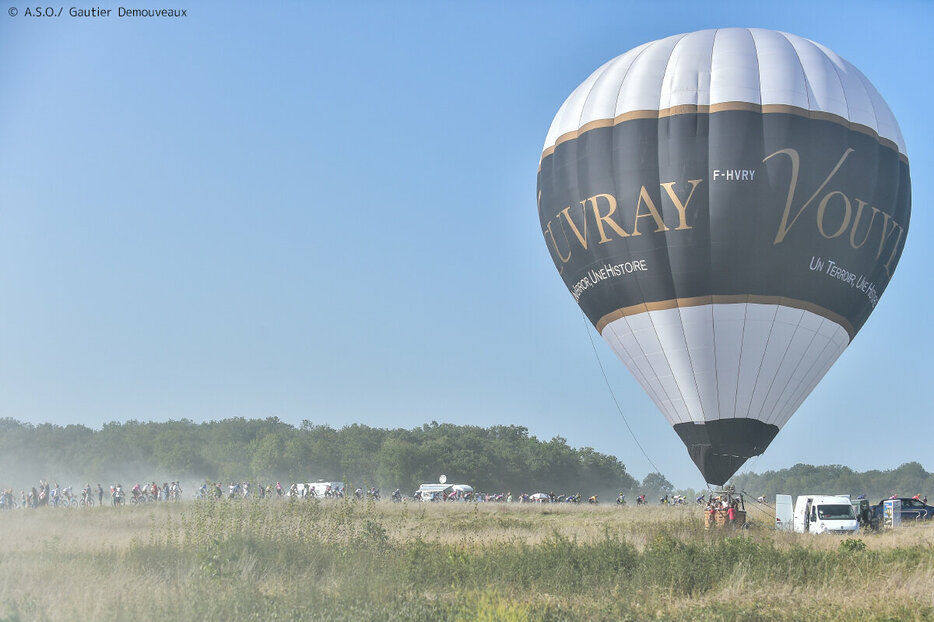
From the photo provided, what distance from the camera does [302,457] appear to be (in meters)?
125

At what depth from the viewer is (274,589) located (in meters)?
14.9

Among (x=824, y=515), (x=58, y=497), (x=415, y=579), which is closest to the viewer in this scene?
(x=415, y=579)

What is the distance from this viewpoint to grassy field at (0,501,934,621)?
41.5 feet

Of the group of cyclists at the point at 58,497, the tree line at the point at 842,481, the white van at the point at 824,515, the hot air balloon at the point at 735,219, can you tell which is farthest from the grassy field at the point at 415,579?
the tree line at the point at 842,481

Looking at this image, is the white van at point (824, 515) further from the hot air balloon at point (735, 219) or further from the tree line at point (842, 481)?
the tree line at point (842, 481)

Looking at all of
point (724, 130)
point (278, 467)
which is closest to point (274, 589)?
point (724, 130)

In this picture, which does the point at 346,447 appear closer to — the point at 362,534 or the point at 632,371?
the point at 632,371

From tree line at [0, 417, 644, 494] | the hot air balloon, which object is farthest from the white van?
tree line at [0, 417, 644, 494]

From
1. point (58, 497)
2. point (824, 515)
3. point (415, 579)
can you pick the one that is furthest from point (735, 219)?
point (58, 497)

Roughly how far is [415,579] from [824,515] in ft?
79.7

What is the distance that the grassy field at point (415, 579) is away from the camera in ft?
41.5

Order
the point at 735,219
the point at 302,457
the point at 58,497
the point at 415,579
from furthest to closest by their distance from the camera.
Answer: the point at 302,457 → the point at 58,497 → the point at 735,219 → the point at 415,579

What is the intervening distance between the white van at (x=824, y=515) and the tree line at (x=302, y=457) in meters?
84.7

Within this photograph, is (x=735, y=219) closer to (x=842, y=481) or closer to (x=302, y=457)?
(x=302, y=457)
